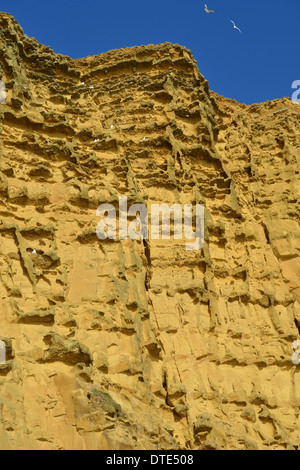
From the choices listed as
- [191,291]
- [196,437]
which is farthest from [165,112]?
[196,437]

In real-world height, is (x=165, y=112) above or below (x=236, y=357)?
above

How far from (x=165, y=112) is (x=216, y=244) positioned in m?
4.45

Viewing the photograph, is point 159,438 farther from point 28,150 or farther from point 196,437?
point 28,150

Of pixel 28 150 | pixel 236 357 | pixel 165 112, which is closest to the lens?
pixel 236 357

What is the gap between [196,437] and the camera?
12570mm

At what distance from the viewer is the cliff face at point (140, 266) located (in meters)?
11.5

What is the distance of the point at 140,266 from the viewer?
14.6 metres

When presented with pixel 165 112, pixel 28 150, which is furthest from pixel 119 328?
pixel 165 112

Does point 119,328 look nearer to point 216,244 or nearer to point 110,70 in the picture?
point 216,244

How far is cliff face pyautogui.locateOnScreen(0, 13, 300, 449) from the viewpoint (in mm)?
11531

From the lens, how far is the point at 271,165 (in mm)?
19547
